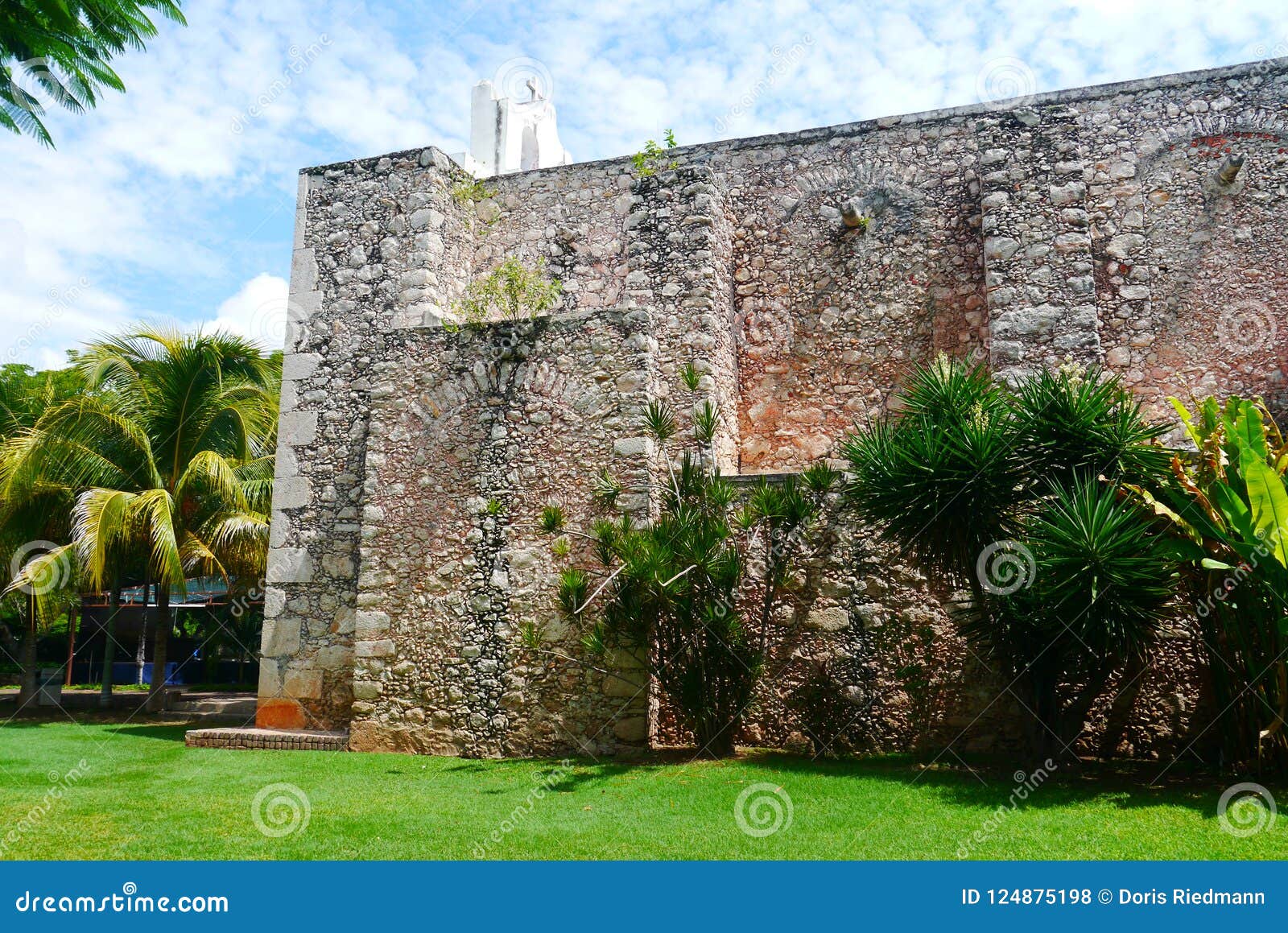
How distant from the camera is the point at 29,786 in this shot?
7.58 meters

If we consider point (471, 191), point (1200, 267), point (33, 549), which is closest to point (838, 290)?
point (1200, 267)

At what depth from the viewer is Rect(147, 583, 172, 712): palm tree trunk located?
13977mm

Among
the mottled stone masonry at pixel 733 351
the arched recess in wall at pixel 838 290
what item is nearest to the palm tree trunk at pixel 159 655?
the mottled stone masonry at pixel 733 351

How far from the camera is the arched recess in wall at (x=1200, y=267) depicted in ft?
31.3

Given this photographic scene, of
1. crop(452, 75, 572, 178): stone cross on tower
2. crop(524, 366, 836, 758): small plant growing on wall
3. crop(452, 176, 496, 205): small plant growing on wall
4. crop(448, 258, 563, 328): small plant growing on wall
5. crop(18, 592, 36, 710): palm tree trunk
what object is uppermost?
crop(452, 75, 572, 178): stone cross on tower

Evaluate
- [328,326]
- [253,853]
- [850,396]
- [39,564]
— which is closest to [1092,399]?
[850,396]

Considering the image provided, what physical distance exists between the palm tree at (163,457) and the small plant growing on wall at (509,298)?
16.8 feet

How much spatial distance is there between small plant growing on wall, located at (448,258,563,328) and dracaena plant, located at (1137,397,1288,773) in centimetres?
594

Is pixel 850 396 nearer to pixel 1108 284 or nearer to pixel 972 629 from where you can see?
pixel 1108 284

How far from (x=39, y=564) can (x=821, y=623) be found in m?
Answer: 10.4

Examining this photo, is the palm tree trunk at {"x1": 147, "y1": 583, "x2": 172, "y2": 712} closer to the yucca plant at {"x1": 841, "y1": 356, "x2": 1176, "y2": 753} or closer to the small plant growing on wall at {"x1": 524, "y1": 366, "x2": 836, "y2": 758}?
the small plant growing on wall at {"x1": 524, "y1": 366, "x2": 836, "y2": 758}

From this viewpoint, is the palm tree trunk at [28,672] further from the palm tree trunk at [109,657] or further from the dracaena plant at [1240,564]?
the dracaena plant at [1240,564]

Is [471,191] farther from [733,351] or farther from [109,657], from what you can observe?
[109,657]

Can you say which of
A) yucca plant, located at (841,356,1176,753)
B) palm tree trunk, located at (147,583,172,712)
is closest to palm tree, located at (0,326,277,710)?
palm tree trunk, located at (147,583,172,712)
